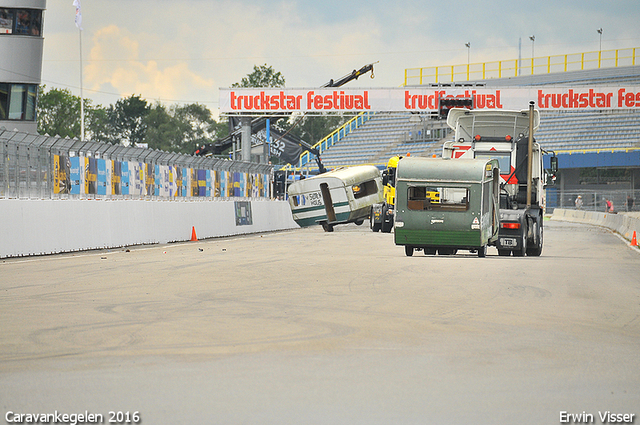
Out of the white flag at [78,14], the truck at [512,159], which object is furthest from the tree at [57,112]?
the truck at [512,159]

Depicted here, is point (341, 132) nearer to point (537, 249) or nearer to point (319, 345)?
point (537, 249)

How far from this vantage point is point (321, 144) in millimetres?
83312

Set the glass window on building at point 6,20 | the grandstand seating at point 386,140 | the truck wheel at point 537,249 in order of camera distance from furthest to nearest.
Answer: the grandstand seating at point 386,140
the glass window on building at point 6,20
the truck wheel at point 537,249

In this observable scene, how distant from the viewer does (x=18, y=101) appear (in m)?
48.1

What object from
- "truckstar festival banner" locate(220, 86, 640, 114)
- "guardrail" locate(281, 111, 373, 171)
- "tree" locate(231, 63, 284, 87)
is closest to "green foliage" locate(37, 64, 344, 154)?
"tree" locate(231, 63, 284, 87)

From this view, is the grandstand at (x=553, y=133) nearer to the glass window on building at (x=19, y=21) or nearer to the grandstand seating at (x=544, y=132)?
the grandstand seating at (x=544, y=132)

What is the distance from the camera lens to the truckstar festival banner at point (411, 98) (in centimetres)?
5191

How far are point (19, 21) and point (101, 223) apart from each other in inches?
1069

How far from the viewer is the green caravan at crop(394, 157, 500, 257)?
2052cm

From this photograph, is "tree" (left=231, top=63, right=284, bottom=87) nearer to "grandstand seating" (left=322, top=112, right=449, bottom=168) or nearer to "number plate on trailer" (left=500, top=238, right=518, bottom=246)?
"grandstand seating" (left=322, top=112, right=449, bottom=168)

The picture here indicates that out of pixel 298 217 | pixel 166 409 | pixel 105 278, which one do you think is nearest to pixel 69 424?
pixel 166 409

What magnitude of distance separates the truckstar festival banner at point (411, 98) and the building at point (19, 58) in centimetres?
1065

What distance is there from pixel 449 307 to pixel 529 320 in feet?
4.43

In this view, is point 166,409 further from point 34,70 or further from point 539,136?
point 539,136
